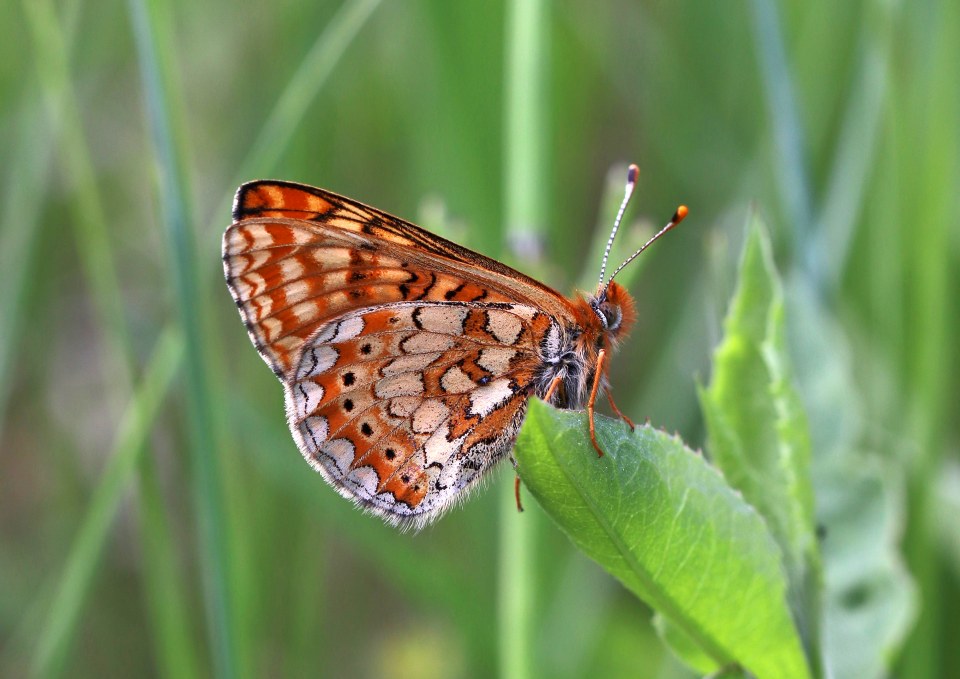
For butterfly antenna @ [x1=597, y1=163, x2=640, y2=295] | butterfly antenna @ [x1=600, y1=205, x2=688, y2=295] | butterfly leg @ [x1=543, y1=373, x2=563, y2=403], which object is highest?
butterfly antenna @ [x1=597, y1=163, x2=640, y2=295]

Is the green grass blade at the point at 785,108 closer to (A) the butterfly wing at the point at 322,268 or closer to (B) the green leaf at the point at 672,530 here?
(A) the butterfly wing at the point at 322,268

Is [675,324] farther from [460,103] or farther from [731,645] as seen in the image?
[731,645]

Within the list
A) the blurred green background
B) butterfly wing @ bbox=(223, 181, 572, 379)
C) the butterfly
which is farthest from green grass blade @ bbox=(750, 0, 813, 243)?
butterfly wing @ bbox=(223, 181, 572, 379)

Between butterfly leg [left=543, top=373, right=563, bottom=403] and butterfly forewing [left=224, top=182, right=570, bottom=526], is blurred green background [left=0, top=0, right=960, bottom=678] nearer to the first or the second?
butterfly forewing [left=224, top=182, right=570, bottom=526]

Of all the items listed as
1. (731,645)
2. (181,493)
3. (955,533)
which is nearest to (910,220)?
(955,533)

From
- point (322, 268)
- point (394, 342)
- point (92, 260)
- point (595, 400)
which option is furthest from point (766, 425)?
point (92, 260)

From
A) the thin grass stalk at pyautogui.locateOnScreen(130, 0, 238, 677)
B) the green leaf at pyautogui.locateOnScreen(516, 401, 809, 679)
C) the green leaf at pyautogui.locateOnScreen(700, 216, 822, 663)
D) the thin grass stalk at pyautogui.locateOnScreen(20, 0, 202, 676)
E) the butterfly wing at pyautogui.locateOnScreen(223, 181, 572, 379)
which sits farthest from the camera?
the thin grass stalk at pyautogui.locateOnScreen(20, 0, 202, 676)

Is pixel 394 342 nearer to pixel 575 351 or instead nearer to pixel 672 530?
pixel 575 351

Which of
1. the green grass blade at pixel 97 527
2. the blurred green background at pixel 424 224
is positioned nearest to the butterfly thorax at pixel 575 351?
the blurred green background at pixel 424 224
